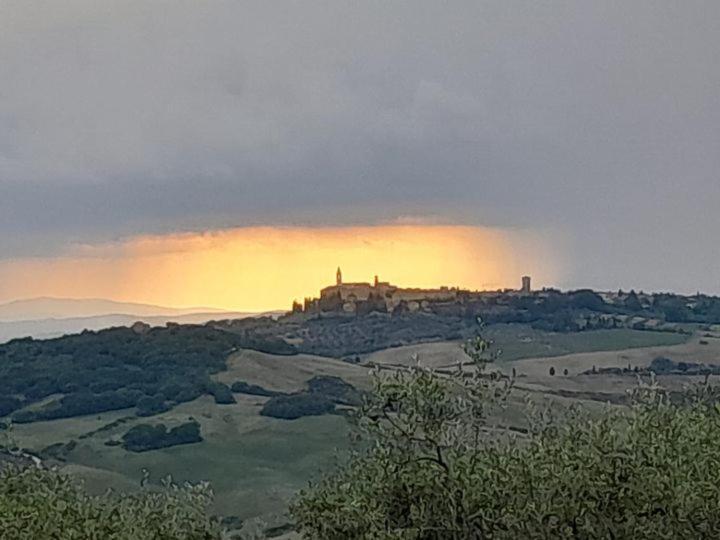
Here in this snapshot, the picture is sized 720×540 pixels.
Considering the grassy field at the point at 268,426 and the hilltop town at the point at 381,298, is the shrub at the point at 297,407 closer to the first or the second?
the grassy field at the point at 268,426

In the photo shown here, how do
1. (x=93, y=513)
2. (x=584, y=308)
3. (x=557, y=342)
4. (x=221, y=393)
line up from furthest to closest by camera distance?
(x=584, y=308) → (x=557, y=342) → (x=221, y=393) → (x=93, y=513)

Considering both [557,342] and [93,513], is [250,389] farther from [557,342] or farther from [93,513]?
[93,513]

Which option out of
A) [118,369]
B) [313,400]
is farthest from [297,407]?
[118,369]

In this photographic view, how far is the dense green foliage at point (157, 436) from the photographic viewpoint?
79.5 metres

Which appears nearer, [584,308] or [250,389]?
[250,389]

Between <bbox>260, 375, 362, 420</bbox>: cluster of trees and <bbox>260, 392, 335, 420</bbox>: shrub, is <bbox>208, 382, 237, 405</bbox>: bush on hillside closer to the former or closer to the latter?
<bbox>260, 375, 362, 420</bbox>: cluster of trees

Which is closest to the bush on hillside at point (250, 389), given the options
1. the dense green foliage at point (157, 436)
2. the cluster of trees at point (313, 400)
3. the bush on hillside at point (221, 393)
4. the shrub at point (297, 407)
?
the bush on hillside at point (221, 393)

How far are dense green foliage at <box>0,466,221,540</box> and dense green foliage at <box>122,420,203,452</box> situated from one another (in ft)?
200

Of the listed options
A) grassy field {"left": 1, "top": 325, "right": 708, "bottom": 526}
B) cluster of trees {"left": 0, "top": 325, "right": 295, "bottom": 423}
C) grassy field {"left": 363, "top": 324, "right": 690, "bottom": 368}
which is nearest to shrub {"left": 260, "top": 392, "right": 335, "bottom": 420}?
grassy field {"left": 1, "top": 325, "right": 708, "bottom": 526}

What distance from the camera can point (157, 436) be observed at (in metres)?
80.4

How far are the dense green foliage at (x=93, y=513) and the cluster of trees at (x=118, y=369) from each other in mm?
72705

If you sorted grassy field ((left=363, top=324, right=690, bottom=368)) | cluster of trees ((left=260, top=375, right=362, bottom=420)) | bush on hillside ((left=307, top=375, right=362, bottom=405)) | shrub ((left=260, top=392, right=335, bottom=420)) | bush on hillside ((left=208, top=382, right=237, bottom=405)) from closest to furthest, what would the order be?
shrub ((left=260, top=392, right=335, bottom=420)) → cluster of trees ((left=260, top=375, right=362, bottom=420)) → bush on hillside ((left=307, top=375, right=362, bottom=405)) → bush on hillside ((left=208, top=382, right=237, bottom=405)) → grassy field ((left=363, top=324, right=690, bottom=368))

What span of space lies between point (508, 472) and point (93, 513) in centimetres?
600

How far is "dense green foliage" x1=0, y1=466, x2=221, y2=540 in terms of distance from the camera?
53.3 ft
